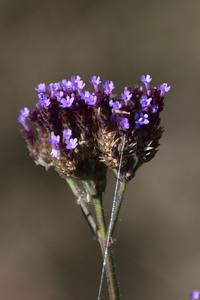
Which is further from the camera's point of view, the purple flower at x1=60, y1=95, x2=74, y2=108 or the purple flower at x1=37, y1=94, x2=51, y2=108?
the purple flower at x1=37, y1=94, x2=51, y2=108

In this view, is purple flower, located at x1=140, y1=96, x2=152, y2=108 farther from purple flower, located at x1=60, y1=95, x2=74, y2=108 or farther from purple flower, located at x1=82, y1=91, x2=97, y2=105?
purple flower, located at x1=60, y1=95, x2=74, y2=108

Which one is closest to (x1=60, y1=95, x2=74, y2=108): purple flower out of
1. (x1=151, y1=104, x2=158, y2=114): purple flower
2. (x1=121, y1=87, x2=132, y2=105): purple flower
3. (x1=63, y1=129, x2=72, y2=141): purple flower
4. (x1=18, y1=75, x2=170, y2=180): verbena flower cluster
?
(x1=18, y1=75, x2=170, y2=180): verbena flower cluster

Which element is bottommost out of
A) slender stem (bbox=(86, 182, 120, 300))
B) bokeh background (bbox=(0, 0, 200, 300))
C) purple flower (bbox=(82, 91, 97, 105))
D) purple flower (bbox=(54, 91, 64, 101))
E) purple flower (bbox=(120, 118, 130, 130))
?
slender stem (bbox=(86, 182, 120, 300))

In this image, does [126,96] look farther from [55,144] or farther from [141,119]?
[55,144]

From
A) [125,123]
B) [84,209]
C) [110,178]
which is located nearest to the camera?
[125,123]

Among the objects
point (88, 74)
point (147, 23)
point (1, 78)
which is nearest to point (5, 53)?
point (1, 78)

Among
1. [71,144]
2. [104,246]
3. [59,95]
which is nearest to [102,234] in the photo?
[104,246]
